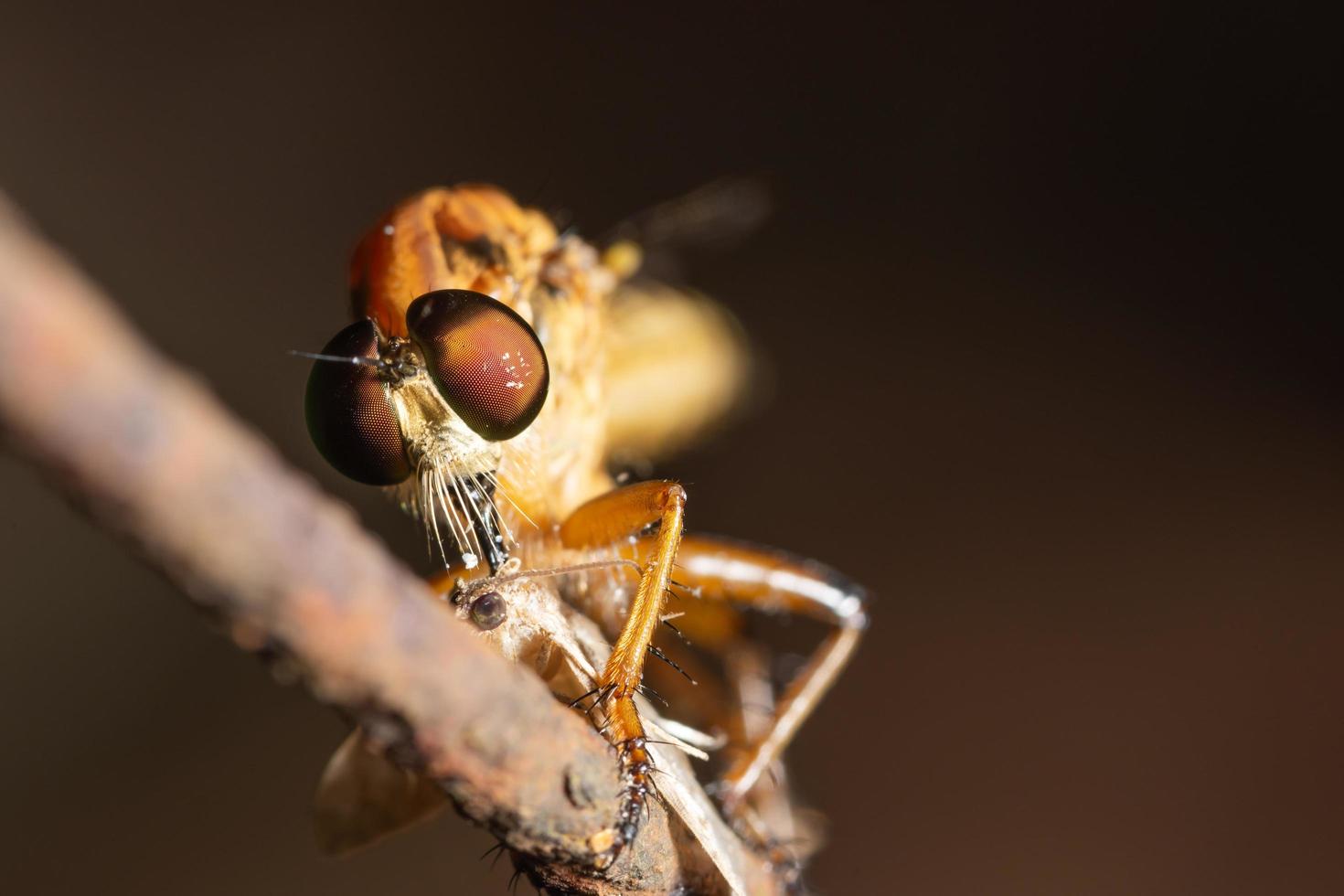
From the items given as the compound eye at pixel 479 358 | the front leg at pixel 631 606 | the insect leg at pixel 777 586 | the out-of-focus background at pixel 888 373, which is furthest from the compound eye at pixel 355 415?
the out-of-focus background at pixel 888 373

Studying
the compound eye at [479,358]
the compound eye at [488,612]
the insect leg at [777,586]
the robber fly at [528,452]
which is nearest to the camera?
the compound eye at [488,612]

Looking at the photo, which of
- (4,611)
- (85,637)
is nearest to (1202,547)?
(85,637)

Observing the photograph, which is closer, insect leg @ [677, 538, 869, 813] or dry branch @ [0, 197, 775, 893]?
dry branch @ [0, 197, 775, 893]

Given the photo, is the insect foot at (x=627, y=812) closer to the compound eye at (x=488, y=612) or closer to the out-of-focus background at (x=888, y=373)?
the compound eye at (x=488, y=612)

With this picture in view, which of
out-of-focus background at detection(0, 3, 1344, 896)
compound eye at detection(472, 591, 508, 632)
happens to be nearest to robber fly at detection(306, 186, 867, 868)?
compound eye at detection(472, 591, 508, 632)

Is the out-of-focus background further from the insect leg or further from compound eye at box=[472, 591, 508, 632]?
compound eye at box=[472, 591, 508, 632]

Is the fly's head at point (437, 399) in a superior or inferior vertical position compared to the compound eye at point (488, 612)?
superior

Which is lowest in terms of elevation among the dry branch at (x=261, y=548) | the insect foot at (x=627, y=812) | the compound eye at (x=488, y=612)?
the insect foot at (x=627, y=812)

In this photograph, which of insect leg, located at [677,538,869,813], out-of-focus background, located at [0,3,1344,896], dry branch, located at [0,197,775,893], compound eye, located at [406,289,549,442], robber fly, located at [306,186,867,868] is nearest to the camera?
dry branch, located at [0,197,775,893]
